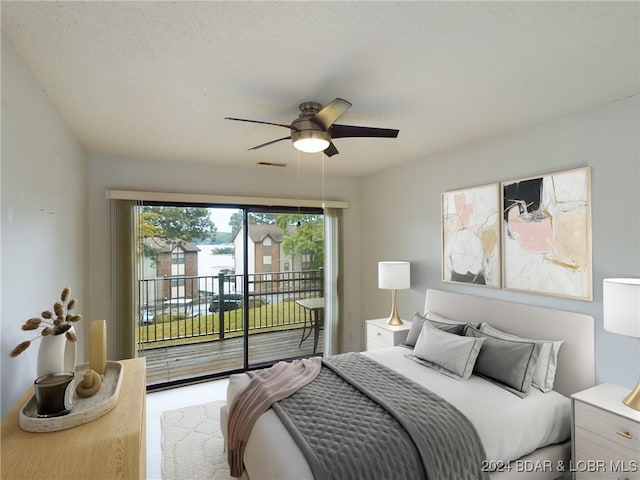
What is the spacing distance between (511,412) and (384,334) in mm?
1673

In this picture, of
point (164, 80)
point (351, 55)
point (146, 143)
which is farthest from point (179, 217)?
point (351, 55)

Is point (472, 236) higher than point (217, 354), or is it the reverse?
point (472, 236)

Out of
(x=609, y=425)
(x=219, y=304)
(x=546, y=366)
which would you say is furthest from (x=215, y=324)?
(x=609, y=425)

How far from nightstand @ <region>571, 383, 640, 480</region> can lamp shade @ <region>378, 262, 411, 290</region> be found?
1.85m

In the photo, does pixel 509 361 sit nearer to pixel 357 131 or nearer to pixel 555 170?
pixel 555 170

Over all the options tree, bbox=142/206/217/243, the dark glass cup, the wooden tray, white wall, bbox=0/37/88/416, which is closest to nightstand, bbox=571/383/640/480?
the wooden tray

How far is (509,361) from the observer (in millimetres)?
2330

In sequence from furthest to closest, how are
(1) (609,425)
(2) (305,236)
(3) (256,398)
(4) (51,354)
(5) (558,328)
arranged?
(2) (305,236), (5) (558,328), (3) (256,398), (1) (609,425), (4) (51,354)

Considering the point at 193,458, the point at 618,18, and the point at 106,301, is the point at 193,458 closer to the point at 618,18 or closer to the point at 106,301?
the point at 106,301

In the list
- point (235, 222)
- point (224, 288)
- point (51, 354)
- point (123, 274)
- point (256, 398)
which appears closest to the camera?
point (51, 354)

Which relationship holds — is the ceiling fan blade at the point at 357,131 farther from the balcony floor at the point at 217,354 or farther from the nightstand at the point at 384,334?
the balcony floor at the point at 217,354

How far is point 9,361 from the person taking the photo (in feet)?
4.85

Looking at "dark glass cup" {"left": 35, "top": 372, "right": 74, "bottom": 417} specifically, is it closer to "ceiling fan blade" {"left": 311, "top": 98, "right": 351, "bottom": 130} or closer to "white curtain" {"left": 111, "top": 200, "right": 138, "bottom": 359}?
"ceiling fan blade" {"left": 311, "top": 98, "right": 351, "bottom": 130}

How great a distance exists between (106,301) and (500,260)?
3.98 meters
